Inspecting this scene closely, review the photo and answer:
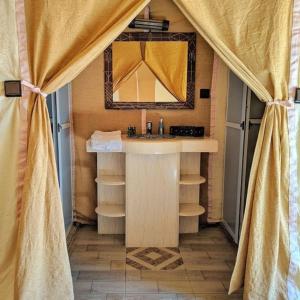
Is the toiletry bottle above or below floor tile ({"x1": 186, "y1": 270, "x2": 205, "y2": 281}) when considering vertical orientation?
above

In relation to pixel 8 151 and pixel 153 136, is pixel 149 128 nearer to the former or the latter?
pixel 153 136

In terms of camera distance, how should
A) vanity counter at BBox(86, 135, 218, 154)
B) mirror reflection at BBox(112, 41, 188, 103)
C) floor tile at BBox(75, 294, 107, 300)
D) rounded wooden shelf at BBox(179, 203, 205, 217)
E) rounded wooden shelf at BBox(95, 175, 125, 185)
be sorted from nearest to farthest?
floor tile at BBox(75, 294, 107, 300)
vanity counter at BBox(86, 135, 218, 154)
rounded wooden shelf at BBox(95, 175, 125, 185)
rounded wooden shelf at BBox(179, 203, 205, 217)
mirror reflection at BBox(112, 41, 188, 103)

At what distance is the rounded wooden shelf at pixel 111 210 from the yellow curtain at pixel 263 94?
4.13 ft

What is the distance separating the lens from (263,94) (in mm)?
1873

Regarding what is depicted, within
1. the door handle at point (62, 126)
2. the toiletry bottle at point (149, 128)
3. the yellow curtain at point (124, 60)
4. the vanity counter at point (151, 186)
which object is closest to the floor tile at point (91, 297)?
the vanity counter at point (151, 186)

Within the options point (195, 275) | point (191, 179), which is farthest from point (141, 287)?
point (191, 179)

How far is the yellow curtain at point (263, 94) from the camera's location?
5.96ft

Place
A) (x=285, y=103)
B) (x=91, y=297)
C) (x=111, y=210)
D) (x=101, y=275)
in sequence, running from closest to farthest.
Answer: (x=285, y=103) < (x=91, y=297) < (x=101, y=275) < (x=111, y=210)

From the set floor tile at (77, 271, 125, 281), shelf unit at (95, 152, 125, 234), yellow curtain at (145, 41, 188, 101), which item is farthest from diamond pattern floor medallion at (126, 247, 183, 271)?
yellow curtain at (145, 41, 188, 101)

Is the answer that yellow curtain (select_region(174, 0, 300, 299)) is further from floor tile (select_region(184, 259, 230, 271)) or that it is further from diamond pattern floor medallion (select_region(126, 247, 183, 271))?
diamond pattern floor medallion (select_region(126, 247, 183, 271))

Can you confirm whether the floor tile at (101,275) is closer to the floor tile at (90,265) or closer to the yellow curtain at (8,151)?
the floor tile at (90,265)

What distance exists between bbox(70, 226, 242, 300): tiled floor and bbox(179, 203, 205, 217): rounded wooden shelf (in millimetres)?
278

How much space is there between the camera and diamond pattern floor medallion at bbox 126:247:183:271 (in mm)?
2486

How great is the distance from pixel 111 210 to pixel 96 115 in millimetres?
945
